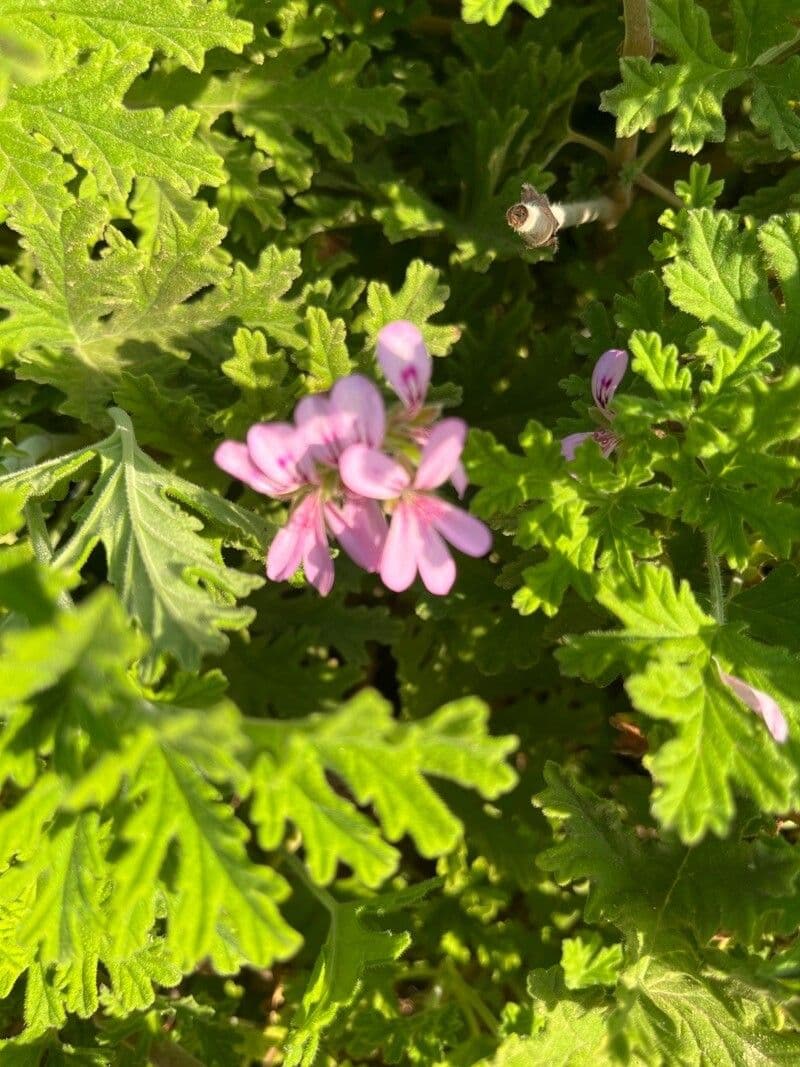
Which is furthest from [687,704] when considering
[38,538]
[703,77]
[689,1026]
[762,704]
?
[703,77]

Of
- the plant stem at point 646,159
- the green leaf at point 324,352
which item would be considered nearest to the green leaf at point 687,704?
the green leaf at point 324,352

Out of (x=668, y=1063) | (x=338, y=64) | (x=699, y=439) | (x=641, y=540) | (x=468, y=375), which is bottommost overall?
(x=668, y=1063)

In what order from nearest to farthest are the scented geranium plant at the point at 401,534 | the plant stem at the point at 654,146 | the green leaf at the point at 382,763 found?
the green leaf at the point at 382,763, the scented geranium plant at the point at 401,534, the plant stem at the point at 654,146

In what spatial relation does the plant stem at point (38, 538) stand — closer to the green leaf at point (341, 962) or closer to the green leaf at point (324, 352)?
the green leaf at point (324, 352)

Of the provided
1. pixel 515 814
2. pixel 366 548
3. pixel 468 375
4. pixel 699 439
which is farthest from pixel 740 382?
pixel 515 814

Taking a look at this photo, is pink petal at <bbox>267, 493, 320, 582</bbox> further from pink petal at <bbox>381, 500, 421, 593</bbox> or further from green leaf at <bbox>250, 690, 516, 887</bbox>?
green leaf at <bbox>250, 690, 516, 887</bbox>

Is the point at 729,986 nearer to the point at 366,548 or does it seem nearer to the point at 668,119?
the point at 366,548

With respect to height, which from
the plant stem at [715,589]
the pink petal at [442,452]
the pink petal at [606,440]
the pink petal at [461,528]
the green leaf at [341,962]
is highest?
the pink petal at [442,452]
